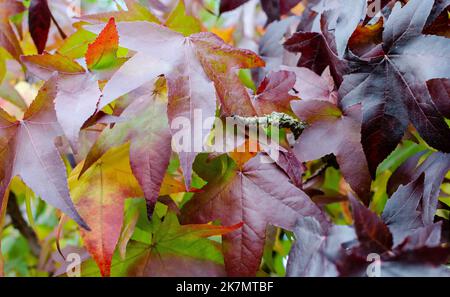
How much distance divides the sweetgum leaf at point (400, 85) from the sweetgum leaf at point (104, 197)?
0.28m

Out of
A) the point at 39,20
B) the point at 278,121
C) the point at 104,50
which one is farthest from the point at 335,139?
the point at 39,20

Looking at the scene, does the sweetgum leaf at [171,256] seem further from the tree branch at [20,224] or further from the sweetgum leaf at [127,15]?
the tree branch at [20,224]

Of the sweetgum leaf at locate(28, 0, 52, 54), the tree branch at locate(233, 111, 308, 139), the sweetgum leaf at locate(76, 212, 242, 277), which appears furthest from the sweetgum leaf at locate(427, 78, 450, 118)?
the sweetgum leaf at locate(28, 0, 52, 54)

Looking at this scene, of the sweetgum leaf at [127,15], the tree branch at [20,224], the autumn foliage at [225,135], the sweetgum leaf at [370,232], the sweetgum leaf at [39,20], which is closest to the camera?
the sweetgum leaf at [370,232]

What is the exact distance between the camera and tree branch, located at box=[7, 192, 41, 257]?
119cm

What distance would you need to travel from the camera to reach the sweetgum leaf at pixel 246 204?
597 millimetres

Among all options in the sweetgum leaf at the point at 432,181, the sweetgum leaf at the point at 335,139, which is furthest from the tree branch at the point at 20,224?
the sweetgum leaf at the point at 432,181

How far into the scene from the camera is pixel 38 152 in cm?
57

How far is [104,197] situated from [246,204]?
0.17 m

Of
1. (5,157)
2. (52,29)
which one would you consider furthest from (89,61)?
(52,29)

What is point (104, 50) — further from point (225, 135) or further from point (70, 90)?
point (225, 135)

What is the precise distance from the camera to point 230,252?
60 cm
